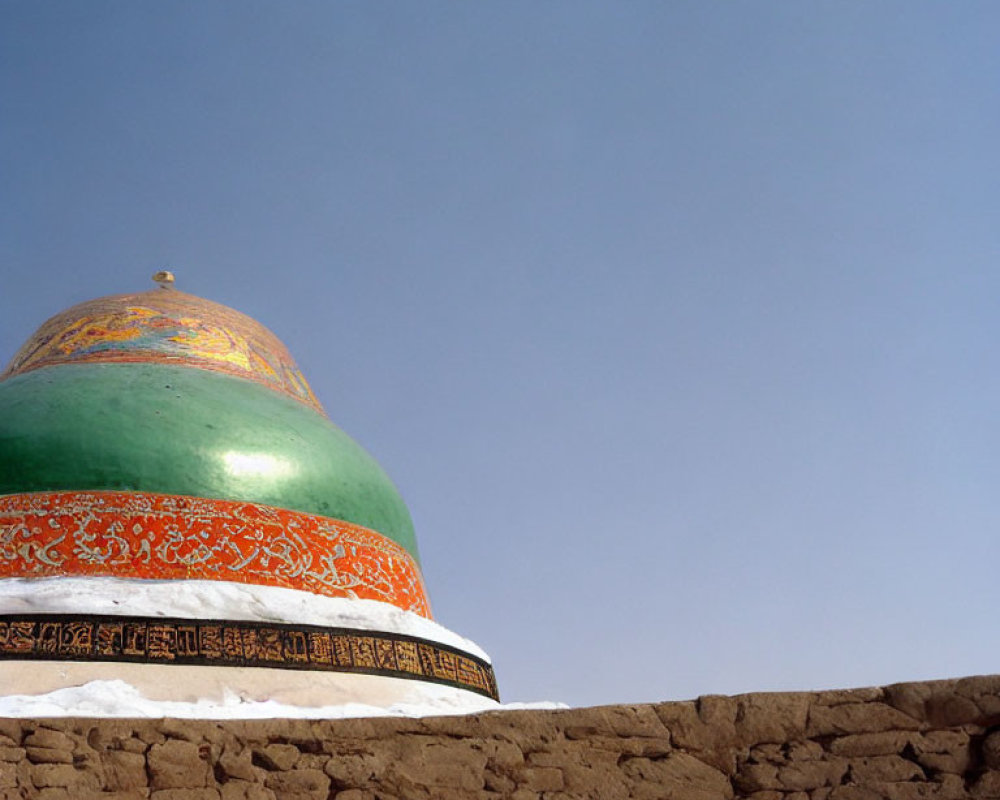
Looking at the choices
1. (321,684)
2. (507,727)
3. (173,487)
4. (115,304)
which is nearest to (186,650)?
(321,684)

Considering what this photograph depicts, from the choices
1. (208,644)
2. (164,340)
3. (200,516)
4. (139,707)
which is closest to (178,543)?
(200,516)

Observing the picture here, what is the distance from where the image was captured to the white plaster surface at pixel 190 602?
5552 mm

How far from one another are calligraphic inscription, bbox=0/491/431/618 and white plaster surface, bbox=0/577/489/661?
13 cm

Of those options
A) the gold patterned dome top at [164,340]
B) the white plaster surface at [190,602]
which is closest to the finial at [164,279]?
the gold patterned dome top at [164,340]

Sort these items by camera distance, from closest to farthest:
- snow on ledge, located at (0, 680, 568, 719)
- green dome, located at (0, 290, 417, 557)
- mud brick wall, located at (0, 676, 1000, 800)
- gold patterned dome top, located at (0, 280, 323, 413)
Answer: mud brick wall, located at (0, 676, 1000, 800)
snow on ledge, located at (0, 680, 568, 719)
green dome, located at (0, 290, 417, 557)
gold patterned dome top, located at (0, 280, 323, 413)

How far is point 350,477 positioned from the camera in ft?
24.2

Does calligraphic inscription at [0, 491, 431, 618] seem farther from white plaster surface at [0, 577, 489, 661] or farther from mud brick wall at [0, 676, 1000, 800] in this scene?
mud brick wall at [0, 676, 1000, 800]

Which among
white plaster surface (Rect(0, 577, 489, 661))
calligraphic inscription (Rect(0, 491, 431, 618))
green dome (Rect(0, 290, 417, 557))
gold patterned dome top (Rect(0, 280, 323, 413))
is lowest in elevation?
white plaster surface (Rect(0, 577, 489, 661))

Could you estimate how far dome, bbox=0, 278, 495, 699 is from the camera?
19.1 ft

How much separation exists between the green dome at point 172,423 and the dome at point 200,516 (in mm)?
14

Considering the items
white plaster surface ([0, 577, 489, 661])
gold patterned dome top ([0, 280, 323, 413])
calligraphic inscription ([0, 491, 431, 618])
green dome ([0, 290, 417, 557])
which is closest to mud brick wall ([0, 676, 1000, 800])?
white plaster surface ([0, 577, 489, 661])

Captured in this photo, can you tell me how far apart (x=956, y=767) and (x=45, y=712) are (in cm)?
370

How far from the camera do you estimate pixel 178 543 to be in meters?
6.22

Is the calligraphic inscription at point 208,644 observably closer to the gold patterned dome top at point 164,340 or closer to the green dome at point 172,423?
the green dome at point 172,423
